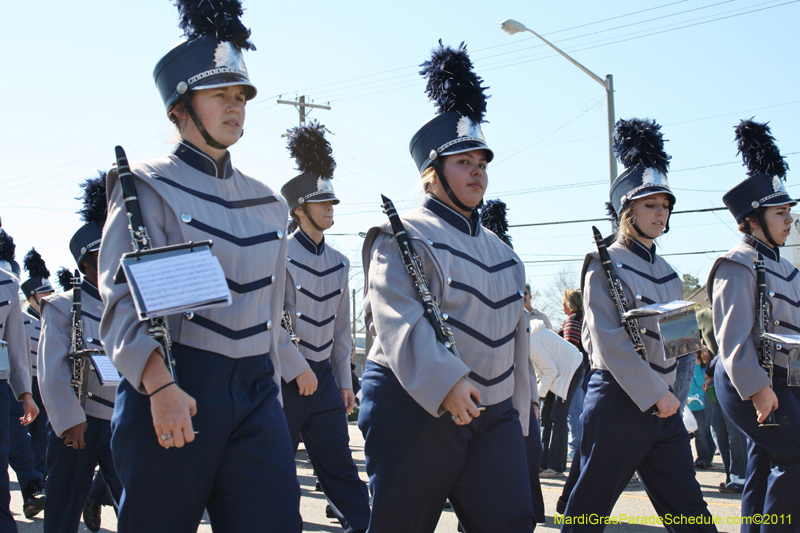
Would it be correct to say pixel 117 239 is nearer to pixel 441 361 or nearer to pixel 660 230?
pixel 441 361

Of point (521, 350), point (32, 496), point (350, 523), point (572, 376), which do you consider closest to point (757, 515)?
point (521, 350)

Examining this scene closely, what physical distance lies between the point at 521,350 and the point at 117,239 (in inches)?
76.5

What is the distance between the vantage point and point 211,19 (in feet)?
10.4

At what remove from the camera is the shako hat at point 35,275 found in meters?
10.5

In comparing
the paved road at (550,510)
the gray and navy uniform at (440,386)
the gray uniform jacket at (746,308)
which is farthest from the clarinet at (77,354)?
the gray uniform jacket at (746,308)

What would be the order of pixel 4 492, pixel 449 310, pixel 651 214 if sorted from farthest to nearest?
pixel 651 214 < pixel 4 492 < pixel 449 310

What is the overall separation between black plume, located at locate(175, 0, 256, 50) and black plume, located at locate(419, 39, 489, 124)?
121cm

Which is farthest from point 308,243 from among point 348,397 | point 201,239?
point 201,239

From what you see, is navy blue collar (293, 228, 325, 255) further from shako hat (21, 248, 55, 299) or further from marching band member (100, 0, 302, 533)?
shako hat (21, 248, 55, 299)

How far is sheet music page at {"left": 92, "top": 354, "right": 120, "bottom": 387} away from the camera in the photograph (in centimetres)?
466

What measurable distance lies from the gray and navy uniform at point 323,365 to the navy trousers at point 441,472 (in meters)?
1.88

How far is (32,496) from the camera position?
741cm

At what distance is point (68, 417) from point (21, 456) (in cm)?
364

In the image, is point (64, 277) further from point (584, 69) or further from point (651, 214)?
point (584, 69)
